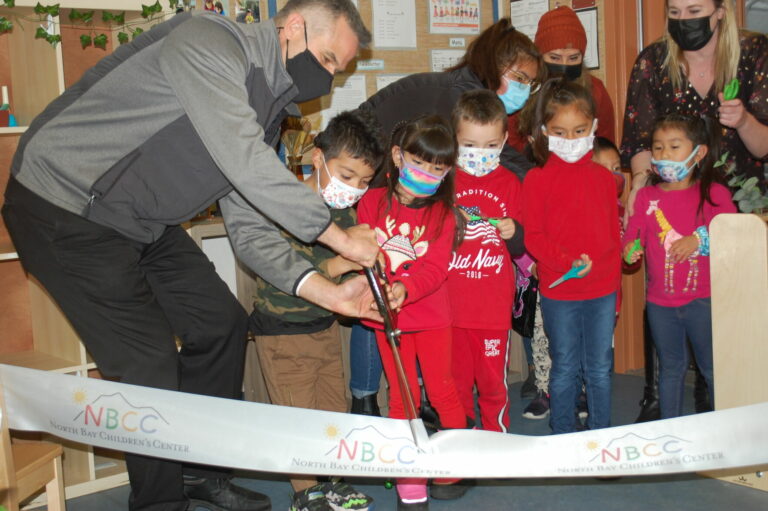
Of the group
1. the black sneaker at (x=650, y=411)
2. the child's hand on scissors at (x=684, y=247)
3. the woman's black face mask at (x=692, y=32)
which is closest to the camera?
the child's hand on scissors at (x=684, y=247)

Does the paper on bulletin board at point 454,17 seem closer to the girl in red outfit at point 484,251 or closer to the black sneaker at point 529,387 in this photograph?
the girl in red outfit at point 484,251

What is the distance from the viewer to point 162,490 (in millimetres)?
2674

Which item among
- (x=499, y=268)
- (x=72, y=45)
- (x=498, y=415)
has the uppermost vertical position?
(x=72, y=45)

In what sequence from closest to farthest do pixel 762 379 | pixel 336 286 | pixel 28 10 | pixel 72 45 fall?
pixel 336 286
pixel 762 379
pixel 28 10
pixel 72 45

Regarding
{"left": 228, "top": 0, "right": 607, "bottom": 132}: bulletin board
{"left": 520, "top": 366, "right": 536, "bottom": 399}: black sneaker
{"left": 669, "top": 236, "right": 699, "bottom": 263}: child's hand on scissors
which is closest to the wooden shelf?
{"left": 228, "top": 0, "right": 607, "bottom": 132}: bulletin board

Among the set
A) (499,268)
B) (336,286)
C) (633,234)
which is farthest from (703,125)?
(336,286)

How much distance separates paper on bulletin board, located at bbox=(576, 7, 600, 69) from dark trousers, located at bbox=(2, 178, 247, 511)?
8.93ft

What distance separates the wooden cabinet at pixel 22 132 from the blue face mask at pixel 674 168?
2181mm

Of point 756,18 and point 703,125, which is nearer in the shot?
point 703,125

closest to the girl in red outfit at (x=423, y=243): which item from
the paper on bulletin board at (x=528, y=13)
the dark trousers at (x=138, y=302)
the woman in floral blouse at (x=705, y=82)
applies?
the dark trousers at (x=138, y=302)

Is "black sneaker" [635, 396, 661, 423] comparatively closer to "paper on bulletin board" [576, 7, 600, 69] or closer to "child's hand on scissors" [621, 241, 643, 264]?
"child's hand on scissors" [621, 241, 643, 264]

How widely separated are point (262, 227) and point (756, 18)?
308 cm

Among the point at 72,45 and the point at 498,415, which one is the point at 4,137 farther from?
the point at 498,415

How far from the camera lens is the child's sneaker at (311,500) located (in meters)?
2.85
